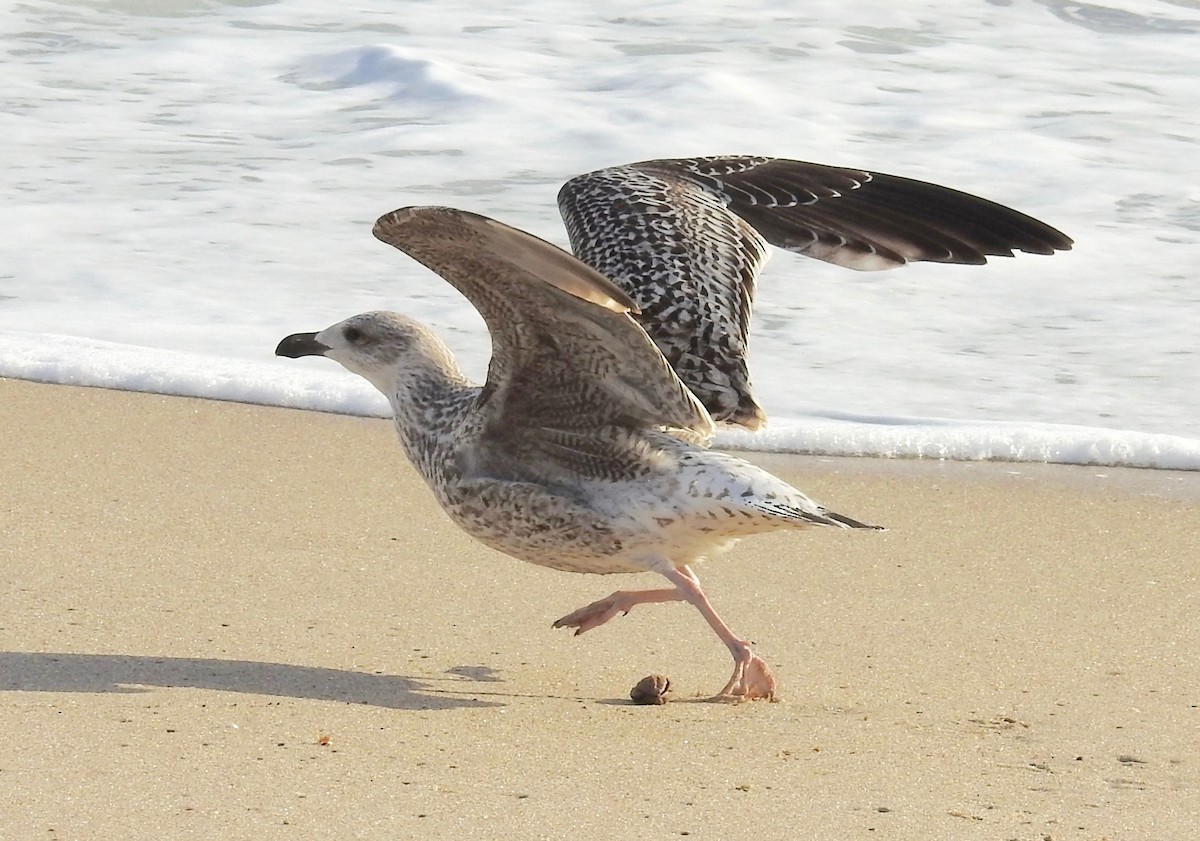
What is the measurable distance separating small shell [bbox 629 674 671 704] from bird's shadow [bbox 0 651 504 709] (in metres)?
0.31

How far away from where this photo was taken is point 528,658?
14.4 feet

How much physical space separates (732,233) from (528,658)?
149 cm

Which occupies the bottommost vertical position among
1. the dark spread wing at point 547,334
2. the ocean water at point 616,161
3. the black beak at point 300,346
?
the ocean water at point 616,161

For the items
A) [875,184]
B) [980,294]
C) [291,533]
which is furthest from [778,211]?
[980,294]

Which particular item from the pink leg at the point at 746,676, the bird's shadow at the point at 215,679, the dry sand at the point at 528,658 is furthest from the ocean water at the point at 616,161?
the bird's shadow at the point at 215,679

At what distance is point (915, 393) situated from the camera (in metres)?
6.98

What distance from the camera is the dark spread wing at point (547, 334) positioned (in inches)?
150

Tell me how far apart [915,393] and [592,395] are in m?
2.83

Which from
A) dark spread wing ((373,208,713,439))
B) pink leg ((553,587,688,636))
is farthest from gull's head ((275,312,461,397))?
A: pink leg ((553,587,688,636))

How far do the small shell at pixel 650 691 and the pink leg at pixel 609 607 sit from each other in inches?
14.2

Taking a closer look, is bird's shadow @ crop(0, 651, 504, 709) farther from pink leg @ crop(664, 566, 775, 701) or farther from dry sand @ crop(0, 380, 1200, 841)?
pink leg @ crop(664, 566, 775, 701)

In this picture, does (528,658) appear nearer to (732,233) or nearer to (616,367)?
(616,367)

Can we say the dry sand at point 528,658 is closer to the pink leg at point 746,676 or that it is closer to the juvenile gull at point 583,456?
the pink leg at point 746,676

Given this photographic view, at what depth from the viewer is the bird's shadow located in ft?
12.8
